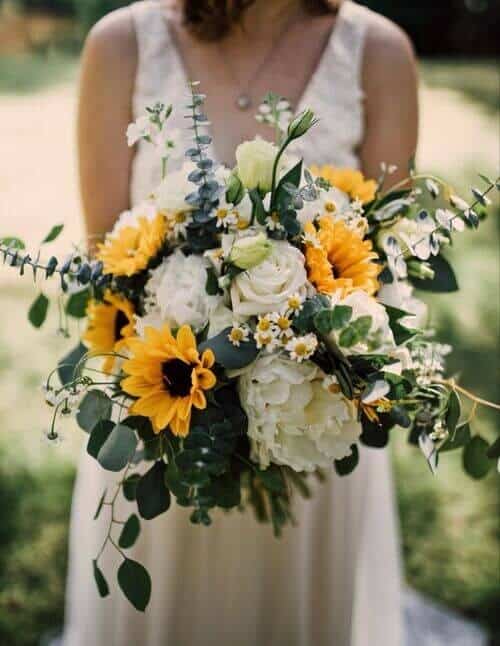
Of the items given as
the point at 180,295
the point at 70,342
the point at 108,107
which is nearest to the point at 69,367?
the point at 180,295

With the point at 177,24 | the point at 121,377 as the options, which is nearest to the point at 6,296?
the point at 177,24

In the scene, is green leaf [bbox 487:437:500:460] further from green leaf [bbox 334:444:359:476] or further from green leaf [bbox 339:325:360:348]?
green leaf [bbox 339:325:360:348]

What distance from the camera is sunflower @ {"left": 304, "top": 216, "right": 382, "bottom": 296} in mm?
1237

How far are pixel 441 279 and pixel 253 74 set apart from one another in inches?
31.4

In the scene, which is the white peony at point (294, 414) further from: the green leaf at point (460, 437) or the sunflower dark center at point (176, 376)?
the green leaf at point (460, 437)

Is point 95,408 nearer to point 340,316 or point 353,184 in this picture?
point 340,316

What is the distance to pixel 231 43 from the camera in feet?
6.60

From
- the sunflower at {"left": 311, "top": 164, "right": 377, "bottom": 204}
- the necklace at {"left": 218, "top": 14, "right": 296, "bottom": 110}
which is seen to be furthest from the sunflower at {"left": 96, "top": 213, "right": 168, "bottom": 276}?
the necklace at {"left": 218, "top": 14, "right": 296, "bottom": 110}

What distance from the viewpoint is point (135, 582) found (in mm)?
1300

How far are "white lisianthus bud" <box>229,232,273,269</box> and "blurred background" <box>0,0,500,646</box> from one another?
1.54 feet

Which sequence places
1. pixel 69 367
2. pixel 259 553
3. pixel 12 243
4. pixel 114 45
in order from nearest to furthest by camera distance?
pixel 12 243
pixel 69 367
pixel 114 45
pixel 259 553

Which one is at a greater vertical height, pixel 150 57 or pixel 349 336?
pixel 150 57

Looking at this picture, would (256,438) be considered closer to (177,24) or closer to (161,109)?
(161,109)

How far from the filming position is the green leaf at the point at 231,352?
119cm
